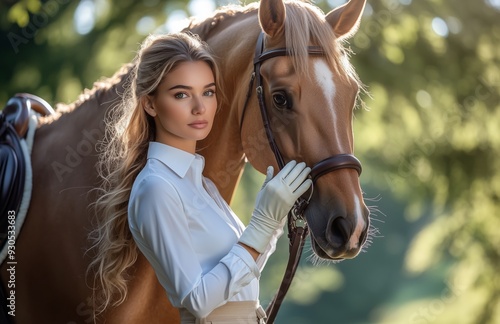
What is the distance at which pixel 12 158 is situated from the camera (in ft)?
10.9

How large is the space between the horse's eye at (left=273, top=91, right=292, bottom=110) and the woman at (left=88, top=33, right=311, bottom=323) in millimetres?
232

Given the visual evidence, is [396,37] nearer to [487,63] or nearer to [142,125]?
[487,63]

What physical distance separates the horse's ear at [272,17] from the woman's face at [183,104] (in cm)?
31

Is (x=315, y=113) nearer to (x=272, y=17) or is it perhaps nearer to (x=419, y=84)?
(x=272, y=17)

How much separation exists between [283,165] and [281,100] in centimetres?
24

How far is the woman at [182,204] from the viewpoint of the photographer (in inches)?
88.4

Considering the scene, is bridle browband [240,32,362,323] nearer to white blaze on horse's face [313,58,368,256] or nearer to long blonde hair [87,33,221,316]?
white blaze on horse's face [313,58,368,256]

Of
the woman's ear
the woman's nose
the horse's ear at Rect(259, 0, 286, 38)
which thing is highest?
the horse's ear at Rect(259, 0, 286, 38)

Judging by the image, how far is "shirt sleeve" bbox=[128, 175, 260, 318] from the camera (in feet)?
7.25

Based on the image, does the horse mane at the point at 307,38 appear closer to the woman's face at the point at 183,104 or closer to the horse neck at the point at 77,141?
the woman's face at the point at 183,104

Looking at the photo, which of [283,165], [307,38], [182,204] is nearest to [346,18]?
[307,38]

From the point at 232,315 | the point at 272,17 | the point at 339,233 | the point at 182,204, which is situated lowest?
the point at 232,315

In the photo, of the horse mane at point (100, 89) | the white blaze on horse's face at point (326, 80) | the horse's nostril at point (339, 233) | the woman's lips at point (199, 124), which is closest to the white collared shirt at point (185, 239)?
the woman's lips at point (199, 124)

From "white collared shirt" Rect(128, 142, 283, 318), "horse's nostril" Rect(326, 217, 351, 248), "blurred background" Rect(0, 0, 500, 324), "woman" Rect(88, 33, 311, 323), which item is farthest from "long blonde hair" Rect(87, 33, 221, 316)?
"blurred background" Rect(0, 0, 500, 324)
